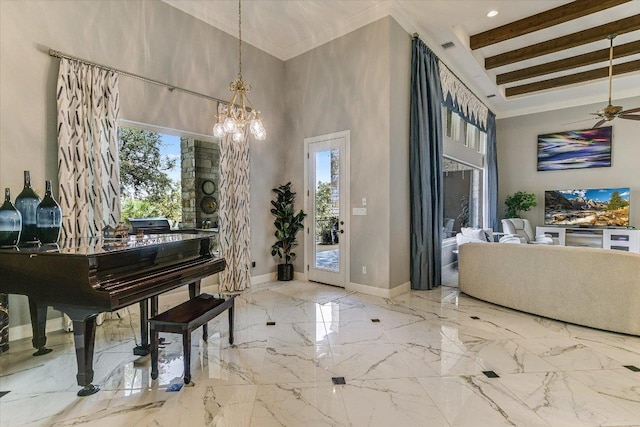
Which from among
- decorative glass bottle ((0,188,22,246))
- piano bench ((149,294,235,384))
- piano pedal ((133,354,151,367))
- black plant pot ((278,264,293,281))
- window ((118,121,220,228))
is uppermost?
window ((118,121,220,228))

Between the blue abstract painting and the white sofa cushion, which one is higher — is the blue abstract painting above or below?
above

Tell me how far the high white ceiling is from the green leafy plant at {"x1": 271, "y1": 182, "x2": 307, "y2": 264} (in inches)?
93.6

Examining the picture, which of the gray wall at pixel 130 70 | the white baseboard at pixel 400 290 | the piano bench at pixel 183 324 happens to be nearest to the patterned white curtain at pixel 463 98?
the gray wall at pixel 130 70

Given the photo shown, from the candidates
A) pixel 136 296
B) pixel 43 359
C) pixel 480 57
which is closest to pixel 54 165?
pixel 43 359

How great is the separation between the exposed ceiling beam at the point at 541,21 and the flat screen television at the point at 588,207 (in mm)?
4704

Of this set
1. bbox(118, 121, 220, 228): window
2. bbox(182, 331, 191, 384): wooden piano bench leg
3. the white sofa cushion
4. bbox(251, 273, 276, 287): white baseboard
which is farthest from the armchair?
bbox(182, 331, 191, 384): wooden piano bench leg

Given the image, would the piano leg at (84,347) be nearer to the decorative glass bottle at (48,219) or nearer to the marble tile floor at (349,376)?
the marble tile floor at (349,376)

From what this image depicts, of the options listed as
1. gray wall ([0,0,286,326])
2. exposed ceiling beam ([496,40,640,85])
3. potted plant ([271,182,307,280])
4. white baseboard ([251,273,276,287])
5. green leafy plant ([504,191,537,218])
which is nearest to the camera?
gray wall ([0,0,286,326])

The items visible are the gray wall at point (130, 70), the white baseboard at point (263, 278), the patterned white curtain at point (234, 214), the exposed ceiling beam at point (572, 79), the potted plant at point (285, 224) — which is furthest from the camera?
the exposed ceiling beam at point (572, 79)

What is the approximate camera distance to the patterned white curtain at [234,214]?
4.46 meters

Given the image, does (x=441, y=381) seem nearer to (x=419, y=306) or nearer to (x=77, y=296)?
(x=419, y=306)

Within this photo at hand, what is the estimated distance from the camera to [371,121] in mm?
4379

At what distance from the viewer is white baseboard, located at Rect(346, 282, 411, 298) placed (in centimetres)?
427

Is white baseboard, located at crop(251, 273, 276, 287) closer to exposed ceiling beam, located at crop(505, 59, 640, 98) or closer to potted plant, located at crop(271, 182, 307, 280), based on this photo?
potted plant, located at crop(271, 182, 307, 280)
